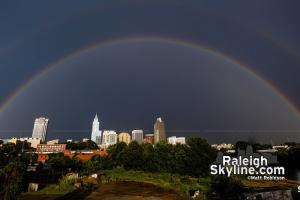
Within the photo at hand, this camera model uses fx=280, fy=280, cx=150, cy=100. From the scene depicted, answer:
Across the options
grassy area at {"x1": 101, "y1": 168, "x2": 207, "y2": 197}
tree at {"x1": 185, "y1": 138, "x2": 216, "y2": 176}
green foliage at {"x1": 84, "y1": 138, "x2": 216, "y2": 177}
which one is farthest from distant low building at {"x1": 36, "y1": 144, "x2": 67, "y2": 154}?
grassy area at {"x1": 101, "y1": 168, "x2": 207, "y2": 197}

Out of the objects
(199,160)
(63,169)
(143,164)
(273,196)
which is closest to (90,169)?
(63,169)

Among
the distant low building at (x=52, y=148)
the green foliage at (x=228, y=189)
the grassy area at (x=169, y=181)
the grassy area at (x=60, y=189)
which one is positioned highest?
the distant low building at (x=52, y=148)

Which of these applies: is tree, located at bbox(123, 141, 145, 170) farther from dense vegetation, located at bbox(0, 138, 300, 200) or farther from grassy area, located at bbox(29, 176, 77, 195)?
grassy area, located at bbox(29, 176, 77, 195)

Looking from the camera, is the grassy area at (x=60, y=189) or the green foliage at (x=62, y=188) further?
the green foliage at (x=62, y=188)

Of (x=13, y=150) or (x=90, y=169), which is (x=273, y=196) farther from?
(x=90, y=169)

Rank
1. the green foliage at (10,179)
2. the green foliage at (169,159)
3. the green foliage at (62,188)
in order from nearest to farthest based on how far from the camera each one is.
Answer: the green foliage at (10,179), the green foliage at (62,188), the green foliage at (169,159)

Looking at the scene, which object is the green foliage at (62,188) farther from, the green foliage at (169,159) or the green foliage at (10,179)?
the green foliage at (169,159)

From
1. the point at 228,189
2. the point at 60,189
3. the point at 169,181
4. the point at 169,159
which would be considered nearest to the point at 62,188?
the point at 60,189

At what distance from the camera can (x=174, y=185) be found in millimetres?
29953

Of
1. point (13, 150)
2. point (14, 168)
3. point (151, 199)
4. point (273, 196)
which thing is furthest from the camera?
point (151, 199)

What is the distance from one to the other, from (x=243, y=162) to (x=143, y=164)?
19551 mm

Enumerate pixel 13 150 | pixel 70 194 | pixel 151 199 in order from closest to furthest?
1. pixel 13 150
2. pixel 151 199
3. pixel 70 194

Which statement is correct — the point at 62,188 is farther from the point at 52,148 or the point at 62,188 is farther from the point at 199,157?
the point at 52,148

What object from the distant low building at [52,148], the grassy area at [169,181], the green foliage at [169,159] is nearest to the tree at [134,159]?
the green foliage at [169,159]
